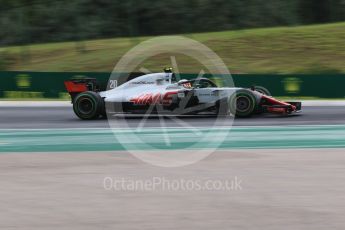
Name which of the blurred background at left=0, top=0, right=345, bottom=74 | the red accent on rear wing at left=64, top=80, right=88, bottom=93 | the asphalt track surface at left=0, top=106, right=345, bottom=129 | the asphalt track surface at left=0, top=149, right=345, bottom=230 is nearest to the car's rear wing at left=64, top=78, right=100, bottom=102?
the red accent on rear wing at left=64, top=80, right=88, bottom=93

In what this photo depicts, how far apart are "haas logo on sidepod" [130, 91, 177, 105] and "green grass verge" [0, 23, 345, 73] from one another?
1838 centimetres

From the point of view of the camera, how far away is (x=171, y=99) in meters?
15.2

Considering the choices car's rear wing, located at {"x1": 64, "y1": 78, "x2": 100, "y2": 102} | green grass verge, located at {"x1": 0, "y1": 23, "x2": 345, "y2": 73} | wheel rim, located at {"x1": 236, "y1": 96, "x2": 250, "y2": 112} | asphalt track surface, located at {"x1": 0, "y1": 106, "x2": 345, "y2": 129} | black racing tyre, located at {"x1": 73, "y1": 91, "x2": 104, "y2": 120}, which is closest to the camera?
asphalt track surface, located at {"x1": 0, "y1": 106, "x2": 345, "y2": 129}

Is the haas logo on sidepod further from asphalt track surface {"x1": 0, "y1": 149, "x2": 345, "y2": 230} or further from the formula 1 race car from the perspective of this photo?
asphalt track surface {"x1": 0, "y1": 149, "x2": 345, "y2": 230}

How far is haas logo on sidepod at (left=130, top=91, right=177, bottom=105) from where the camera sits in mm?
15195

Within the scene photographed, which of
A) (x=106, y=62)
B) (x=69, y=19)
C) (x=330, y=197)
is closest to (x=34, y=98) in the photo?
(x=106, y=62)

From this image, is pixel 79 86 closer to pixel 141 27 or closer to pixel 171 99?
pixel 171 99

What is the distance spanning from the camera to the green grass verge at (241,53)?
36000mm

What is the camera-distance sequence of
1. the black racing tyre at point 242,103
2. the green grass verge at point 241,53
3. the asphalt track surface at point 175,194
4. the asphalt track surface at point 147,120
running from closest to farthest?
the asphalt track surface at point 175,194
the asphalt track surface at point 147,120
the black racing tyre at point 242,103
the green grass verge at point 241,53

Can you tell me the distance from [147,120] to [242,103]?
219 cm

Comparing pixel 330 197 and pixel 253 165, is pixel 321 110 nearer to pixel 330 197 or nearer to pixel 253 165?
pixel 253 165

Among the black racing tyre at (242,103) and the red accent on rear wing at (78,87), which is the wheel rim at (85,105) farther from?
the black racing tyre at (242,103)

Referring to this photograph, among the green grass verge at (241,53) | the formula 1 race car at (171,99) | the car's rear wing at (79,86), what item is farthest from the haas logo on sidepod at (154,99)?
the green grass verge at (241,53)

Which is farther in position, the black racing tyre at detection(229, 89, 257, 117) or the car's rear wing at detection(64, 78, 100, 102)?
the car's rear wing at detection(64, 78, 100, 102)
